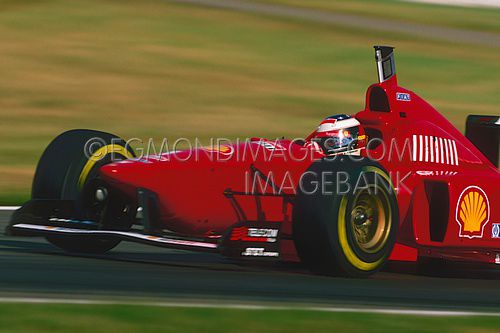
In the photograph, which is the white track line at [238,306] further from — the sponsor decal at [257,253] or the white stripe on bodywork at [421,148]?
the white stripe on bodywork at [421,148]

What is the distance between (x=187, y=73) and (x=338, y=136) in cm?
1375

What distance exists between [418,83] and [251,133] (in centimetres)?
610

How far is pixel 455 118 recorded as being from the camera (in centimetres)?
1998

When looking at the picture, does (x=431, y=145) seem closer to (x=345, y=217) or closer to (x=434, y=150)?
(x=434, y=150)

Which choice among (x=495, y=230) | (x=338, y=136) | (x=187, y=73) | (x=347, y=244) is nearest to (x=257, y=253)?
(x=347, y=244)

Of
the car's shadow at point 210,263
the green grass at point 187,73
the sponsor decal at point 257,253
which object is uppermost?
the green grass at point 187,73

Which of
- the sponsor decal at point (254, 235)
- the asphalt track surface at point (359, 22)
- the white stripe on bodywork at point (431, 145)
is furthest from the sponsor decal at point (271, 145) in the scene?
the asphalt track surface at point (359, 22)

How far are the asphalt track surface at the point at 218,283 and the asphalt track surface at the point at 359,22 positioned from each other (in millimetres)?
19611

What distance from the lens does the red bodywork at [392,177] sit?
7906 mm

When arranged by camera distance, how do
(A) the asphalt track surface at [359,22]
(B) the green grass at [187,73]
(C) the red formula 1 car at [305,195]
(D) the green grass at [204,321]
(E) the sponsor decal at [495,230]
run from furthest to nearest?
(A) the asphalt track surface at [359,22] < (B) the green grass at [187,73] < (E) the sponsor decal at [495,230] < (C) the red formula 1 car at [305,195] < (D) the green grass at [204,321]

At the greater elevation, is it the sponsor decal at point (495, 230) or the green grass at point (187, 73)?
the green grass at point (187, 73)

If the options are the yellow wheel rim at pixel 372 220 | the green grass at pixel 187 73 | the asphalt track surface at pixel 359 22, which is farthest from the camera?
the asphalt track surface at pixel 359 22

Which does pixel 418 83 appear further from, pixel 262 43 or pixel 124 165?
pixel 124 165

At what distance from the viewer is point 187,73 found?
22016mm
